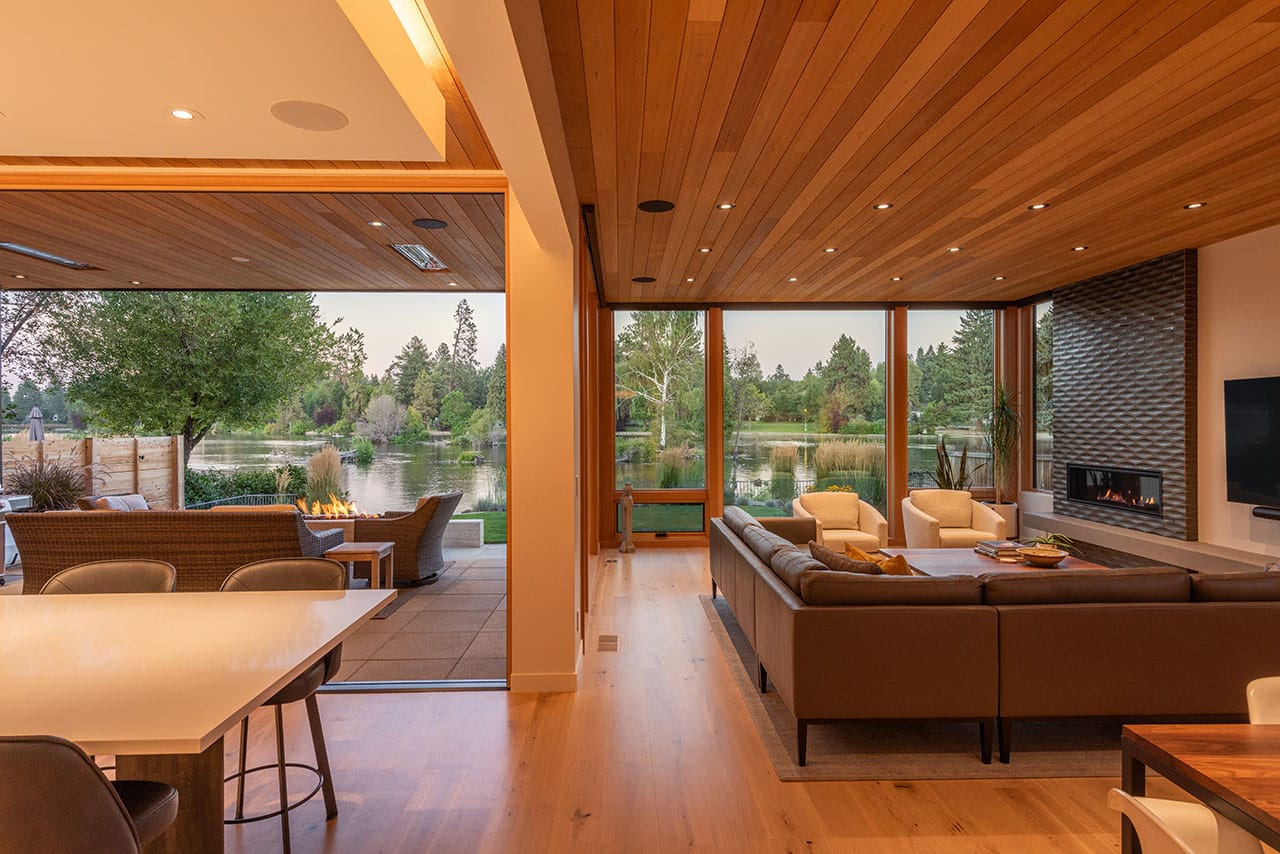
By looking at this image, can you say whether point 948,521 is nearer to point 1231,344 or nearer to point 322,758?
point 1231,344

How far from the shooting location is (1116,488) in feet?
21.0

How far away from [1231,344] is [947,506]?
2.53m

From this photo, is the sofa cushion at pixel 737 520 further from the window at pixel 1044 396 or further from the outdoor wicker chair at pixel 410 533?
the window at pixel 1044 396

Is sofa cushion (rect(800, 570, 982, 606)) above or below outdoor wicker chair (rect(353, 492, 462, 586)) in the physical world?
above

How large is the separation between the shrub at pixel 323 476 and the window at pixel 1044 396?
7891 millimetres

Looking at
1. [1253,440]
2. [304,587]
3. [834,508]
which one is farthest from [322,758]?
[1253,440]

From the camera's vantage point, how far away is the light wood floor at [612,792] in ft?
7.77

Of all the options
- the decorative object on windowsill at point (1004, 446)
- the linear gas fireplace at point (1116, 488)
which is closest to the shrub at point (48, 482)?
the decorative object on windowsill at point (1004, 446)

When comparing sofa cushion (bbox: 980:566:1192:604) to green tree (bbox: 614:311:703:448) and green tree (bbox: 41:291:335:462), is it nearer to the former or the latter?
green tree (bbox: 614:311:703:448)

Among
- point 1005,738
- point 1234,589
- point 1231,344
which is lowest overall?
point 1005,738

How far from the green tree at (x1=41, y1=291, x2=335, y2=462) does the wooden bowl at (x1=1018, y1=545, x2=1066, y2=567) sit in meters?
7.74

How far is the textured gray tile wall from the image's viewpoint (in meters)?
5.65

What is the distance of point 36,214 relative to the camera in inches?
164

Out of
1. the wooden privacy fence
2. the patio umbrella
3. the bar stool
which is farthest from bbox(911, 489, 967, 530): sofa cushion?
the patio umbrella
